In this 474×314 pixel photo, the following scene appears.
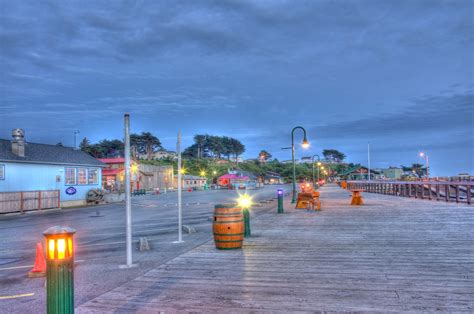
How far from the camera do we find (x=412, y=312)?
4840 millimetres

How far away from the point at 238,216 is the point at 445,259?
4.28 meters

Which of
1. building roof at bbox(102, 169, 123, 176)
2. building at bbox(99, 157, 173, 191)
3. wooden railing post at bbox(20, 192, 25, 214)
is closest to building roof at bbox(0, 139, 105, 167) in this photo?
wooden railing post at bbox(20, 192, 25, 214)

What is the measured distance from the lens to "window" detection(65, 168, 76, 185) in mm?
34634

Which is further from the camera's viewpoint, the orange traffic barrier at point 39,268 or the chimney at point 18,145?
the chimney at point 18,145

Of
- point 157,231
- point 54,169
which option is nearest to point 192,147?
point 54,169

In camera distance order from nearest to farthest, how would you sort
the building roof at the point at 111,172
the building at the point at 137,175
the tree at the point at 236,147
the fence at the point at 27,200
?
the fence at the point at 27,200, the building at the point at 137,175, the building roof at the point at 111,172, the tree at the point at 236,147

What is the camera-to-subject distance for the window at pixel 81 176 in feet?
118

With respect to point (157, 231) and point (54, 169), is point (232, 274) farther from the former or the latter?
point (54, 169)

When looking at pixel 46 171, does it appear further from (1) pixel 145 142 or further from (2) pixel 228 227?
(1) pixel 145 142

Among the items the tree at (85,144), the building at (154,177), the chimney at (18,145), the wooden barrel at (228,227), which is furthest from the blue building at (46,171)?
the tree at (85,144)

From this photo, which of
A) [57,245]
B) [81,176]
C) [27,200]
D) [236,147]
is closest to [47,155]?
[81,176]

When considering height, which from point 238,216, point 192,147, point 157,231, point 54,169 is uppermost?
point 192,147

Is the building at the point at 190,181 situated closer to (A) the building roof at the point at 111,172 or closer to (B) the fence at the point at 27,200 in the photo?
(A) the building roof at the point at 111,172

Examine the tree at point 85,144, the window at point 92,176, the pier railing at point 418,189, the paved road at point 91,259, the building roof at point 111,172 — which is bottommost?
the paved road at point 91,259
